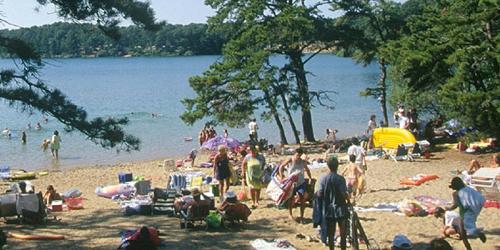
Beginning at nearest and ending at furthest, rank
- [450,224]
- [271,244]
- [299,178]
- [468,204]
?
[468,204] → [271,244] → [450,224] → [299,178]

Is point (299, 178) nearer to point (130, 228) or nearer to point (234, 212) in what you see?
point (234, 212)

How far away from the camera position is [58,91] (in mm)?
11461

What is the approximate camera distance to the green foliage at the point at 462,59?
17.8m

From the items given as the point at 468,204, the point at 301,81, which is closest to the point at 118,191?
the point at 468,204

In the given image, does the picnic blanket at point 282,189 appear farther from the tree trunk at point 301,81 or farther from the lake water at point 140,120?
the tree trunk at point 301,81

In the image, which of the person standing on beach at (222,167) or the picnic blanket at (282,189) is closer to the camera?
the picnic blanket at (282,189)

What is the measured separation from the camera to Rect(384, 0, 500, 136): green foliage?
17766 mm

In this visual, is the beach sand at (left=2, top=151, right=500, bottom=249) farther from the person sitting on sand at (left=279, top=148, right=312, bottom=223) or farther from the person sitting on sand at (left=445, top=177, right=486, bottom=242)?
the person sitting on sand at (left=445, top=177, right=486, bottom=242)

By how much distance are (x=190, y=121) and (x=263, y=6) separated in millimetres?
5286

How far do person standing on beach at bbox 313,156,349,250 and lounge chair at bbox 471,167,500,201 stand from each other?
15.1 feet

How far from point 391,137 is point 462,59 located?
4397 millimetres

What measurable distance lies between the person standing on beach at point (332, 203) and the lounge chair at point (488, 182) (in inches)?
181

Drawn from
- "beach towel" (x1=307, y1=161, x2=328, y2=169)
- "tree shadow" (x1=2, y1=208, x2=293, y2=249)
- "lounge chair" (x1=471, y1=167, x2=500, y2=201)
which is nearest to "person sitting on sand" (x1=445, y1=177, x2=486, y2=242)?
"tree shadow" (x1=2, y1=208, x2=293, y2=249)

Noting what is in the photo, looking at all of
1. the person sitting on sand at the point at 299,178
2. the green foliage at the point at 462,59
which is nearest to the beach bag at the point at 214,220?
the person sitting on sand at the point at 299,178
